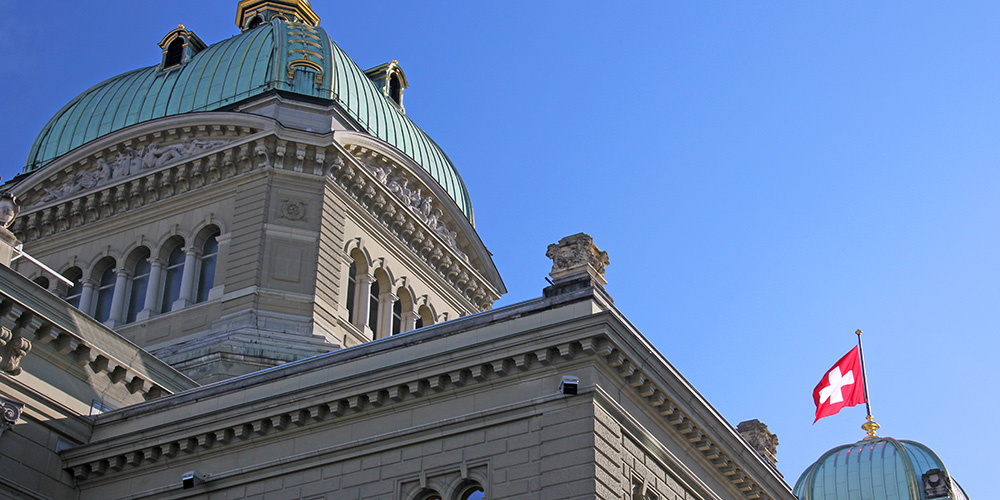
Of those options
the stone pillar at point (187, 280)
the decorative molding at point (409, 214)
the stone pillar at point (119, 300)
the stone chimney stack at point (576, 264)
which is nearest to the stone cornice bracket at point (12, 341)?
the stone pillar at point (187, 280)

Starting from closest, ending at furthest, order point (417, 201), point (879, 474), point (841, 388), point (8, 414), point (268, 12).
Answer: point (8, 414), point (417, 201), point (841, 388), point (268, 12), point (879, 474)

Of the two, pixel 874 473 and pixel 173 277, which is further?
pixel 874 473

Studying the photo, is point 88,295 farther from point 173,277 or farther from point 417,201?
point 417,201

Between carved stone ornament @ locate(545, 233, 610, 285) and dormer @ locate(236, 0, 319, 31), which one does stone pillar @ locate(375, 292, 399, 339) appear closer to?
dormer @ locate(236, 0, 319, 31)

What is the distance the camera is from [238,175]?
130 feet

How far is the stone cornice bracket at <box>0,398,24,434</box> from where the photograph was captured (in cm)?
2595

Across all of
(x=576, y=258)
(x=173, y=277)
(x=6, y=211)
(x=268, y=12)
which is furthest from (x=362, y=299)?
(x=576, y=258)

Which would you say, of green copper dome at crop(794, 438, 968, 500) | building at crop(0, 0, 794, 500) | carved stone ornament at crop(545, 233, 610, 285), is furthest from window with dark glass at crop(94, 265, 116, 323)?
green copper dome at crop(794, 438, 968, 500)

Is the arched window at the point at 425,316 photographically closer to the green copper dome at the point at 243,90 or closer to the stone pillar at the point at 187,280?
the green copper dome at the point at 243,90

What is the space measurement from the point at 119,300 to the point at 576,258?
19.7 meters

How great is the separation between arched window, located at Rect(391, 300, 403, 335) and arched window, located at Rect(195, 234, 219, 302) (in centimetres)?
613

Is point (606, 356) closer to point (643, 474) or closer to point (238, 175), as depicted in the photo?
point (643, 474)

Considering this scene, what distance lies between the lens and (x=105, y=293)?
40.5 meters

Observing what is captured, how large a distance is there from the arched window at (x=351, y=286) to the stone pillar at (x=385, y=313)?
4.16 ft
